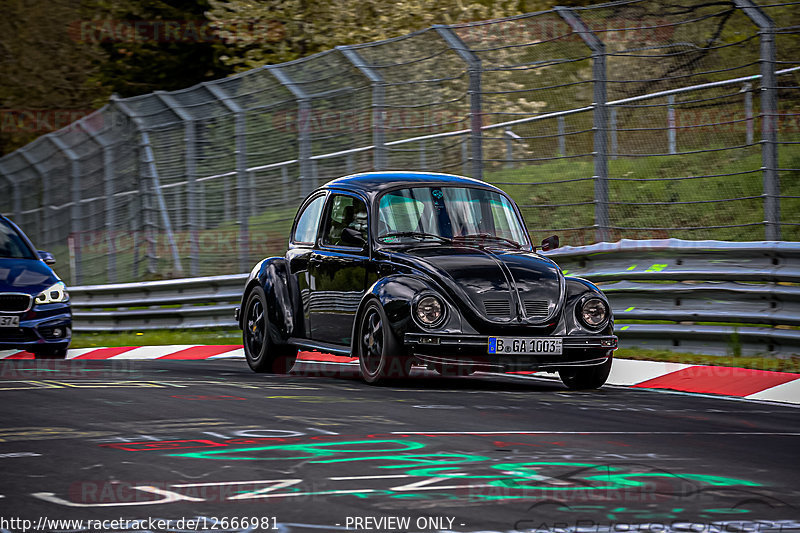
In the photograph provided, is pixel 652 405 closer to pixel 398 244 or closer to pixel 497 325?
pixel 497 325

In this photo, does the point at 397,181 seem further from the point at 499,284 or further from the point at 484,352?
the point at 484,352

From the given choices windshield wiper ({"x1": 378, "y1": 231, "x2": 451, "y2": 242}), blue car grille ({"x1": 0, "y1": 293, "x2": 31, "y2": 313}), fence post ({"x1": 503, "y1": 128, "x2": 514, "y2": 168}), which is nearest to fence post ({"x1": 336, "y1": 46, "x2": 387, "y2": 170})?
fence post ({"x1": 503, "y1": 128, "x2": 514, "y2": 168})

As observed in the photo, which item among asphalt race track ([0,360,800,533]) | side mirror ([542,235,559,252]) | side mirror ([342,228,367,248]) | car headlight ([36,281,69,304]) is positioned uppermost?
side mirror ([342,228,367,248])

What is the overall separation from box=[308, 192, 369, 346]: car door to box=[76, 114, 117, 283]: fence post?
34.9 ft

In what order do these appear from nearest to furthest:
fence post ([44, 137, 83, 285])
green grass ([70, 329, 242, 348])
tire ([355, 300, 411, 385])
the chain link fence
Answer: tire ([355, 300, 411, 385]) < the chain link fence < green grass ([70, 329, 242, 348]) < fence post ([44, 137, 83, 285])

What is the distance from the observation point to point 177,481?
555 cm

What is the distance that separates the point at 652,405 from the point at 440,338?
1.55 meters

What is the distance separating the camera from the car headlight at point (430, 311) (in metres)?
9.36

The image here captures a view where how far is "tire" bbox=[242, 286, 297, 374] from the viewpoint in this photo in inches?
454

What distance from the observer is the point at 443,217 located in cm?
1065

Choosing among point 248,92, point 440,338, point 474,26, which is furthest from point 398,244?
point 248,92

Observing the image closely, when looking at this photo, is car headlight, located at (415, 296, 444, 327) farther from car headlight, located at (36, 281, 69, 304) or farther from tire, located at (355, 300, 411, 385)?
car headlight, located at (36, 281, 69, 304)

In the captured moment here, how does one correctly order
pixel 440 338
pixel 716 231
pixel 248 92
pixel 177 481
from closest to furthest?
pixel 177 481 → pixel 440 338 → pixel 716 231 → pixel 248 92

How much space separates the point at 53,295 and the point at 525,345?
20.9ft
